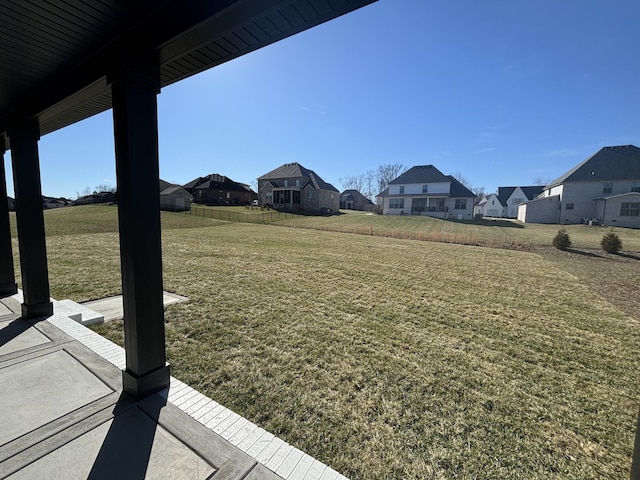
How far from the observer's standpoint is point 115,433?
2.17 meters

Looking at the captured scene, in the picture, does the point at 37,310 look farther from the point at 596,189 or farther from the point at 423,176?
the point at 596,189

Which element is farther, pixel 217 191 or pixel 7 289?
pixel 217 191

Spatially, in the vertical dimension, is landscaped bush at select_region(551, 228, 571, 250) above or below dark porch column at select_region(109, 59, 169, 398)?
below

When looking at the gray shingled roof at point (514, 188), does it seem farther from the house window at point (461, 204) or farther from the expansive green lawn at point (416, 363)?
the expansive green lawn at point (416, 363)

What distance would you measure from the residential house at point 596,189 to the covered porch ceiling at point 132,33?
126ft

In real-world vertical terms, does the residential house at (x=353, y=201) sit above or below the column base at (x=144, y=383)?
above

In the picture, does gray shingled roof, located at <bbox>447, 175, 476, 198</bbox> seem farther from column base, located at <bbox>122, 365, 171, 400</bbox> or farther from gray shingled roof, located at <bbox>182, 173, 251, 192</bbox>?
column base, located at <bbox>122, 365, 171, 400</bbox>

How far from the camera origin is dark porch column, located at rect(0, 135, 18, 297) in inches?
187

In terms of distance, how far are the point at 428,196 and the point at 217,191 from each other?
34573mm

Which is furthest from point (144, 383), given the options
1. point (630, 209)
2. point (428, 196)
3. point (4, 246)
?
point (630, 209)

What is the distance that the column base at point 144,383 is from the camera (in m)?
2.56

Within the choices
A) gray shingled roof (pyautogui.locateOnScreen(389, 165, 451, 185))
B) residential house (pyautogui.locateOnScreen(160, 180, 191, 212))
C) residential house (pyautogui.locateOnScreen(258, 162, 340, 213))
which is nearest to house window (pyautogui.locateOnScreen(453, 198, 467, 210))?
gray shingled roof (pyautogui.locateOnScreen(389, 165, 451, 185))

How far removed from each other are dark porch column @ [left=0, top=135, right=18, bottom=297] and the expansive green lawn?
71 cm

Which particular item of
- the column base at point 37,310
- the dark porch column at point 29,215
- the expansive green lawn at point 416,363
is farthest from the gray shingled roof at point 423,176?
the column base at point 37,310
